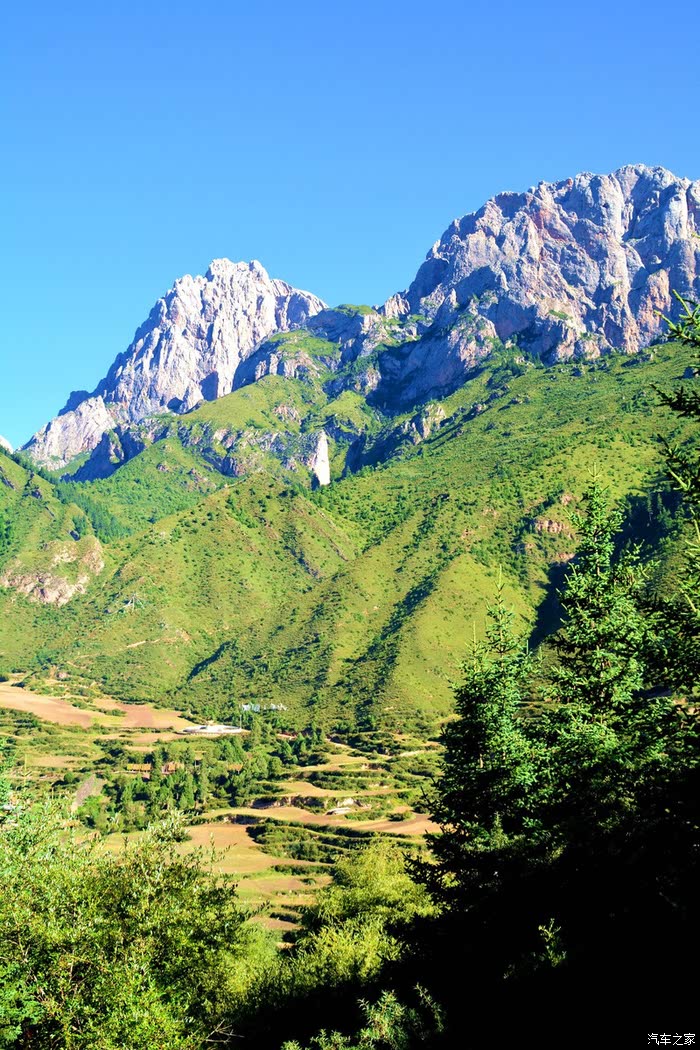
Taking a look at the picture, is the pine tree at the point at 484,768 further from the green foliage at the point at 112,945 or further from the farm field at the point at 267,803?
the farm field at the point at 267,803

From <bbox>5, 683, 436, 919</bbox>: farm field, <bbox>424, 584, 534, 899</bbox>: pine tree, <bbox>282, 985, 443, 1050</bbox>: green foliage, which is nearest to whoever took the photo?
<bbox>282, 985, 443, 1050</bbox>: green foliage

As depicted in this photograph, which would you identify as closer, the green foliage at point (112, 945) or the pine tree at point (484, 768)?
the green foliage at point (112, 945)

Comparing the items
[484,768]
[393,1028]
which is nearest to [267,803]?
[484,768]

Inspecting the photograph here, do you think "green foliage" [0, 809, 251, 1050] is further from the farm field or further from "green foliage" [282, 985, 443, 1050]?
the farm field

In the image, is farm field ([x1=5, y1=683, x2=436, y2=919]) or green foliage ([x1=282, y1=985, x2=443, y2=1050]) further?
farm field ([x1=5, y1=683, x2=436, y2=919])

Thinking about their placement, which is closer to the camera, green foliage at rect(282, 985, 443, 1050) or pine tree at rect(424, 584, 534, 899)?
green foliage at rect(282, 985, 443, 1050)

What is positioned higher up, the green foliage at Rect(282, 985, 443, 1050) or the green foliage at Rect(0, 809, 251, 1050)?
the green foliage at Rect(0, 809, 251, 1050)

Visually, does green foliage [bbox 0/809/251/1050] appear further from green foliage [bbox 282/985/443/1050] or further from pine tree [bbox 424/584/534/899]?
pine tree [bbox 424/584/534/899]

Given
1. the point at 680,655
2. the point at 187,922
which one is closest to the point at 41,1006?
the point at 187,922

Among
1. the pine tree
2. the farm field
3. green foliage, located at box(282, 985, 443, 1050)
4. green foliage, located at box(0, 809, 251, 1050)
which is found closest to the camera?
green foliage, located at box(282, 985, 443, 1050)

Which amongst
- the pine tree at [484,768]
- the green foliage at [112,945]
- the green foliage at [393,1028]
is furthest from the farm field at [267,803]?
the green foliage at [393,1028]

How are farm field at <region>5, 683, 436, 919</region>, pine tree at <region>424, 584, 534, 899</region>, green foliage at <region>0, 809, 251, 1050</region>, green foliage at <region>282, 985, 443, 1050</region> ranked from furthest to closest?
farm field at <region>5, 683, 436, 919</region> → pine tree at <region>424, 584, 534, 899</region> → green foliage at <region>0, 809, 251, 1050</region> → green foliage at <region>282, 985, 443, 1050</region>

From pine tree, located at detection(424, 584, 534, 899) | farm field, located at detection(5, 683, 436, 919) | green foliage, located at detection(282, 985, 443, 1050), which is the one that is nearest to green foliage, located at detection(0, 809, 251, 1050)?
green foliage, located at detection(282, 985, 443, 1050)

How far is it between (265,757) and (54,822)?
145 metres
